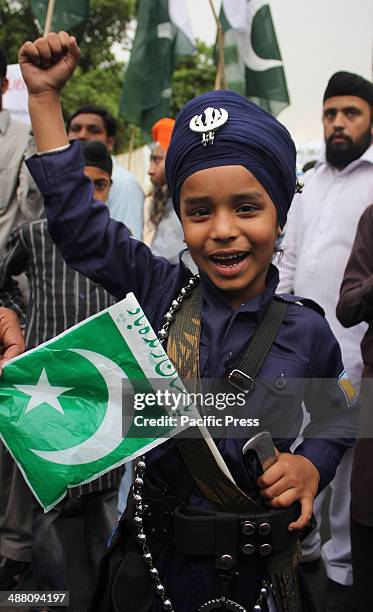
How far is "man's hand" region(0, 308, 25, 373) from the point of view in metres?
1.62

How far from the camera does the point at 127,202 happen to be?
177 inches

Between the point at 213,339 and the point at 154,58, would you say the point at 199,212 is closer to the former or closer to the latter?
the point at 213,339

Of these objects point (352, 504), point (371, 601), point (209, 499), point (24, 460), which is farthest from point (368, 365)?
point (24, 460)

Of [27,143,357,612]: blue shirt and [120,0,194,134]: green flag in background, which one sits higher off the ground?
[120,0,194,134]: green flag in background

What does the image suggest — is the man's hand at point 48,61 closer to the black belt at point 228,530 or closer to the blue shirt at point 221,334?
the blue shirt at point 221,334

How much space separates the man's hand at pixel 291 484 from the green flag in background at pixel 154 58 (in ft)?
15.7

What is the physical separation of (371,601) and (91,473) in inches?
60.9

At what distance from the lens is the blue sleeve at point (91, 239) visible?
1561 mm

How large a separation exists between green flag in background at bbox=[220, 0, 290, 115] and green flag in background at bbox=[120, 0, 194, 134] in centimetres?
46

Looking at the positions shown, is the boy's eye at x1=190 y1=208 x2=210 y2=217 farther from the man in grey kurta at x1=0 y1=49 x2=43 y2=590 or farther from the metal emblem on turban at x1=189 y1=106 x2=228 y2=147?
the man in grey kurta at x1=0 y1=49 x2=43 y2=590

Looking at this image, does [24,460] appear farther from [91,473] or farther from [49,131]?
[49,131]

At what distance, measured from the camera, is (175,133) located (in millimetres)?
1646

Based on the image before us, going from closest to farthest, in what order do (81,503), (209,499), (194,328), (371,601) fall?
(209,499)
(194,328)
(371,601)
(81,503)

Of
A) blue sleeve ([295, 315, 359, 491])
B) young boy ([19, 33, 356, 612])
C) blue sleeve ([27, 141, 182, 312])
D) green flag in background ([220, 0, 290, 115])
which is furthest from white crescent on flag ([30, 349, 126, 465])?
green flag in background ([220, 0, 290, 115])
